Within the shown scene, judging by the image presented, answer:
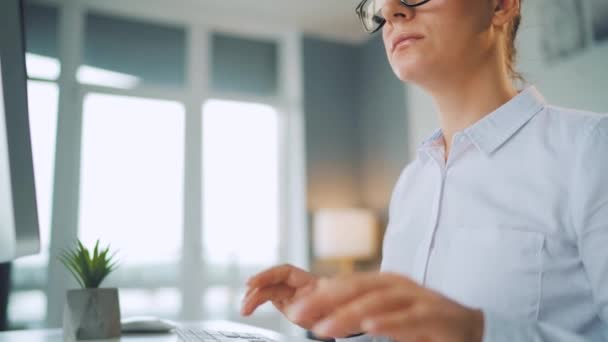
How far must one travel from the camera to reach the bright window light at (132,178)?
3.85 metres

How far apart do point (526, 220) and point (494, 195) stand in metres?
0.08

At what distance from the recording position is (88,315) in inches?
42.6

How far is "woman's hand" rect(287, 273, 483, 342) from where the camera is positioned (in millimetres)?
393

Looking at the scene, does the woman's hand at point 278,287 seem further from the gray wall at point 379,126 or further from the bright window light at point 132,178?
the gray wall at point 379,126

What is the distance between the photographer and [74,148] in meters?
3.83

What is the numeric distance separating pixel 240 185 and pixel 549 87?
271 centimetres

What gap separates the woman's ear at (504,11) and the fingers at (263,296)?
0.63 meters

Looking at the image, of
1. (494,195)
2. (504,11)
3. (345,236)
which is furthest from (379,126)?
(494,195)

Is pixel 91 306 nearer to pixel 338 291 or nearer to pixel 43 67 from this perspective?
pixel 338 291

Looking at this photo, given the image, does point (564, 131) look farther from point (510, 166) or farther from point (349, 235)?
point (349, 235)

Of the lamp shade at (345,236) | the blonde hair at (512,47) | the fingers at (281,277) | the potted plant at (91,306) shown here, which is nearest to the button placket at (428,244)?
the fingers at (281,277)

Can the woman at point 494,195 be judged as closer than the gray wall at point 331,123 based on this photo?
Yes

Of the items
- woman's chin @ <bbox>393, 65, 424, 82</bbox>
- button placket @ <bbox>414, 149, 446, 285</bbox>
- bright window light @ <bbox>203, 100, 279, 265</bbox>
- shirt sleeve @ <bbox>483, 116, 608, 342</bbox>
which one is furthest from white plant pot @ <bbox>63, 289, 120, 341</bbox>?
bright window light @ <bbox>203, 100, 279, 265</bbox>

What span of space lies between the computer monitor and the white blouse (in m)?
0.69
